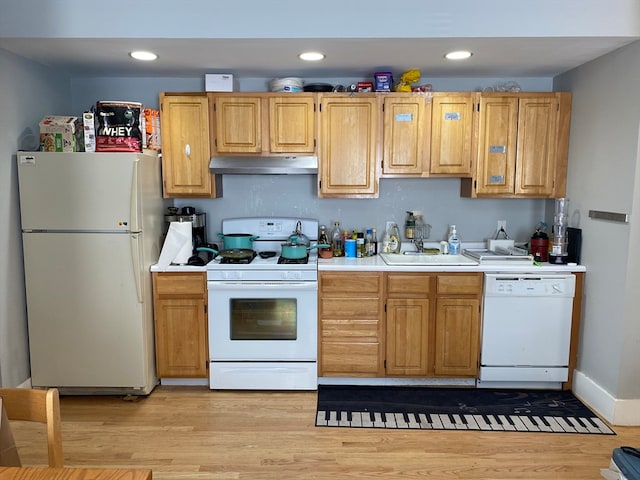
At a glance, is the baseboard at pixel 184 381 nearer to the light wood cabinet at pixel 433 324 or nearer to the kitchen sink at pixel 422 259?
the light wood cabinet at pixel 433 324

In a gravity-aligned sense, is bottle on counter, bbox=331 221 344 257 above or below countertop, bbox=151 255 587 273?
above

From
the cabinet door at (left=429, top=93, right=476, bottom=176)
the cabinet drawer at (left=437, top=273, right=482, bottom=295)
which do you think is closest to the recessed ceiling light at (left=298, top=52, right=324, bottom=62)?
the cabinet door at (left=429, top=93, right=476, bottom=176)

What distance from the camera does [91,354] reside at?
10.2 feet

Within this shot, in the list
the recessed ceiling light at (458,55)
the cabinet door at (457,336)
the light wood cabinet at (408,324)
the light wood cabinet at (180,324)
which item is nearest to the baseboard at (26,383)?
the light wood cabinet at (180,324)

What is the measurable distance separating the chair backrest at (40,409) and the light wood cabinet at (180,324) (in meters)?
1.80

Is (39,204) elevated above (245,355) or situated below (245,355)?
above

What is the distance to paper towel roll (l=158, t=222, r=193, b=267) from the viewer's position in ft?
10.7

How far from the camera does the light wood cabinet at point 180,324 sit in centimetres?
323

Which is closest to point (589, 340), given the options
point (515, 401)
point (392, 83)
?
point (515, 401)

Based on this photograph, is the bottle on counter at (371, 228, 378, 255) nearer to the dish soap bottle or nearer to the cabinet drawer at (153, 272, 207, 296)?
the dish soap bottle

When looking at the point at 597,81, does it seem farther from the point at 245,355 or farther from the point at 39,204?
the point at 39,204

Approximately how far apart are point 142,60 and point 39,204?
1.15 metres

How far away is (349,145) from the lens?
337cm

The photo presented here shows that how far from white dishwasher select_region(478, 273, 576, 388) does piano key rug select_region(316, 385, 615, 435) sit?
16cm
